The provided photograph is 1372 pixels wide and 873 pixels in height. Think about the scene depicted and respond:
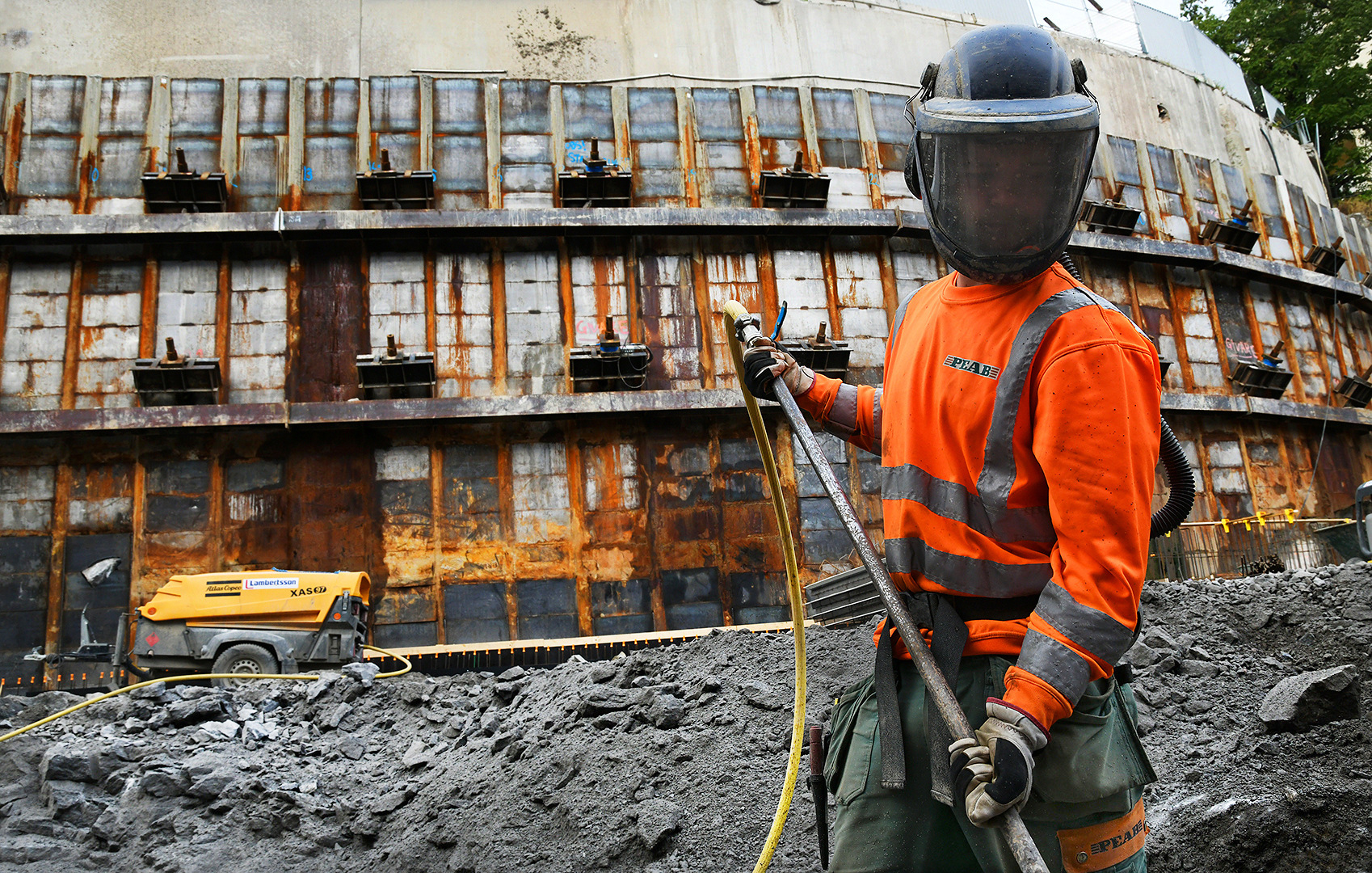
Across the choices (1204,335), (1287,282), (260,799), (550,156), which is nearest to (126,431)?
(550,156)

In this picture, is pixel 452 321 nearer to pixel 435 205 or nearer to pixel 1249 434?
pixel 435 205

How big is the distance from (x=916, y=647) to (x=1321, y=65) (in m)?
35.9

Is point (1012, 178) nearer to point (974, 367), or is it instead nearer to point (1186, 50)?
point (974, 367)

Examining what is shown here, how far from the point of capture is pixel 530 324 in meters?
14.7

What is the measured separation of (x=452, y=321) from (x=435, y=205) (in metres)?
1.90

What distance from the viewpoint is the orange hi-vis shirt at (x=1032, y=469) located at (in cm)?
190

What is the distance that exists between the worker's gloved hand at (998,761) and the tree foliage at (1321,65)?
3429 cm

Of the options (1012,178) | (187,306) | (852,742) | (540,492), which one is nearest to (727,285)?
(540,492)

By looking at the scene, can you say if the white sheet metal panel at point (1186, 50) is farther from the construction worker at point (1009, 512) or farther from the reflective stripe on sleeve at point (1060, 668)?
the reflective stripe on sleeve at point (1060, 668)

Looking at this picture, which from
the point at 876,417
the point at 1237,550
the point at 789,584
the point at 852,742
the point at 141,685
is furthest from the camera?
the point at 1237,550

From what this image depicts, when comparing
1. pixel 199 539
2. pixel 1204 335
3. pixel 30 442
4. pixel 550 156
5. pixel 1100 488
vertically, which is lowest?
pixel 1100 488

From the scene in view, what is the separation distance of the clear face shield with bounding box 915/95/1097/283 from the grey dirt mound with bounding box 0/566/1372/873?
306 centimetres

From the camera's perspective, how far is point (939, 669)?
2.12 m

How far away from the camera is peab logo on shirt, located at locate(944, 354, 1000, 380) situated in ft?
7.17
